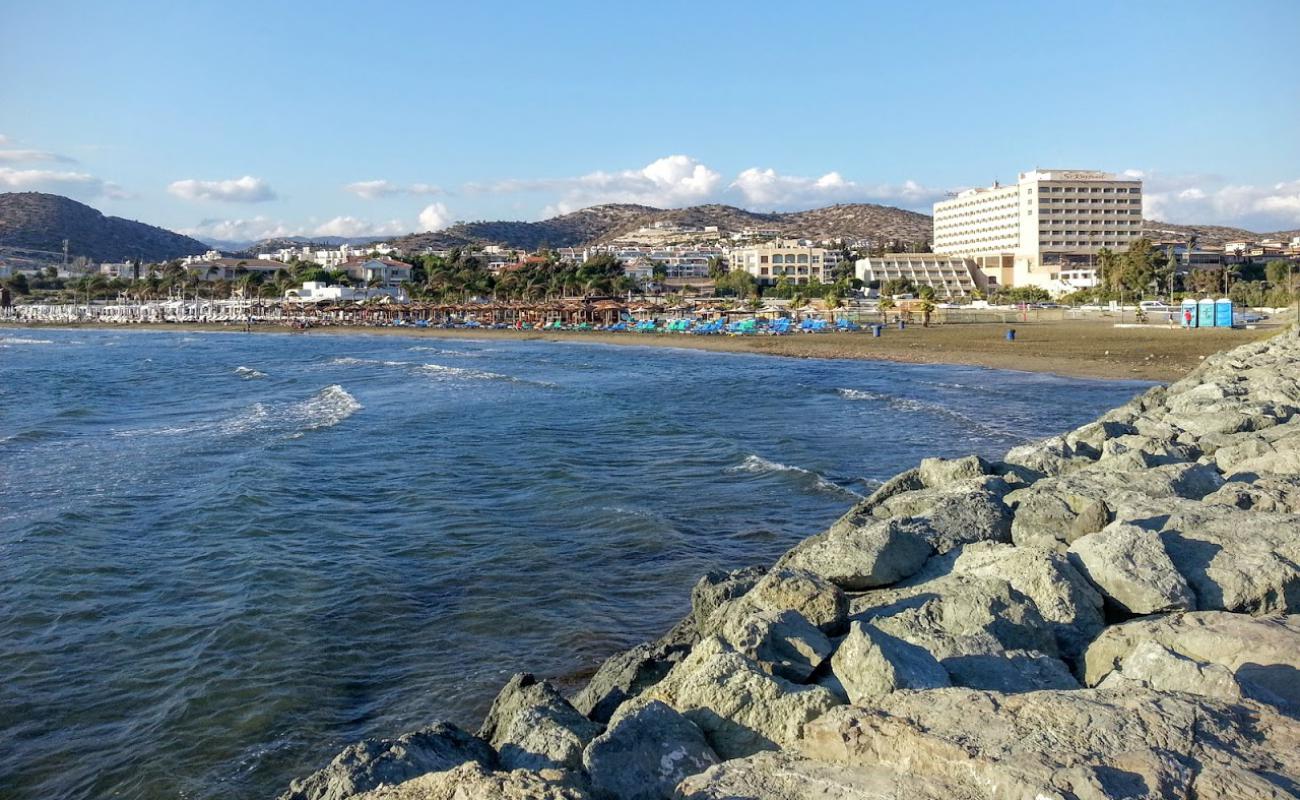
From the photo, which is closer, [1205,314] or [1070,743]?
[1070,743]

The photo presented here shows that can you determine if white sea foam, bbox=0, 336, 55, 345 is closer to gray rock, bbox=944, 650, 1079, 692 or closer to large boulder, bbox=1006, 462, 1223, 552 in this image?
large boulder, bbox=1006, 462, 1223, 552

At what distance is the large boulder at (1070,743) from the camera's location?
326 cm

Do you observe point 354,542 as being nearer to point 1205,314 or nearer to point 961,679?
point 961,679

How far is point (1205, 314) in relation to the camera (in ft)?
154

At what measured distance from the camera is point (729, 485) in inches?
551

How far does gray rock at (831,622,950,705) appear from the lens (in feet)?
14.2

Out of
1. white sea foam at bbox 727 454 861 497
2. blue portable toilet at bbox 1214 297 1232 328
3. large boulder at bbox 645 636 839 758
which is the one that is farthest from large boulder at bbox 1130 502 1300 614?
blue portable toilet at bbox 1214 297 1232 328

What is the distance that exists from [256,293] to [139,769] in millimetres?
119052

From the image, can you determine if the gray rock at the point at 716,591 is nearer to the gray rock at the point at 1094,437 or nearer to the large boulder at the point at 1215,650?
the large boulder at the point at 1215,650

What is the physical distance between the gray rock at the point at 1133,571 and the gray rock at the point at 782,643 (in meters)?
1.70

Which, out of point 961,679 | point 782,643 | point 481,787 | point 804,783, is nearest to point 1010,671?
point 961,679

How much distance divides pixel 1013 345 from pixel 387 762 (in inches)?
1672

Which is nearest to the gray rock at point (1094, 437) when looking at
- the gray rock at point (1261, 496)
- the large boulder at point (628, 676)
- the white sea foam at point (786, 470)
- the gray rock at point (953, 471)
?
the gray rock at point (953, 471)

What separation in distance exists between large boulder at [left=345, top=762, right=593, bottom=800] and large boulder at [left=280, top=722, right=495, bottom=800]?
20 centimetres
